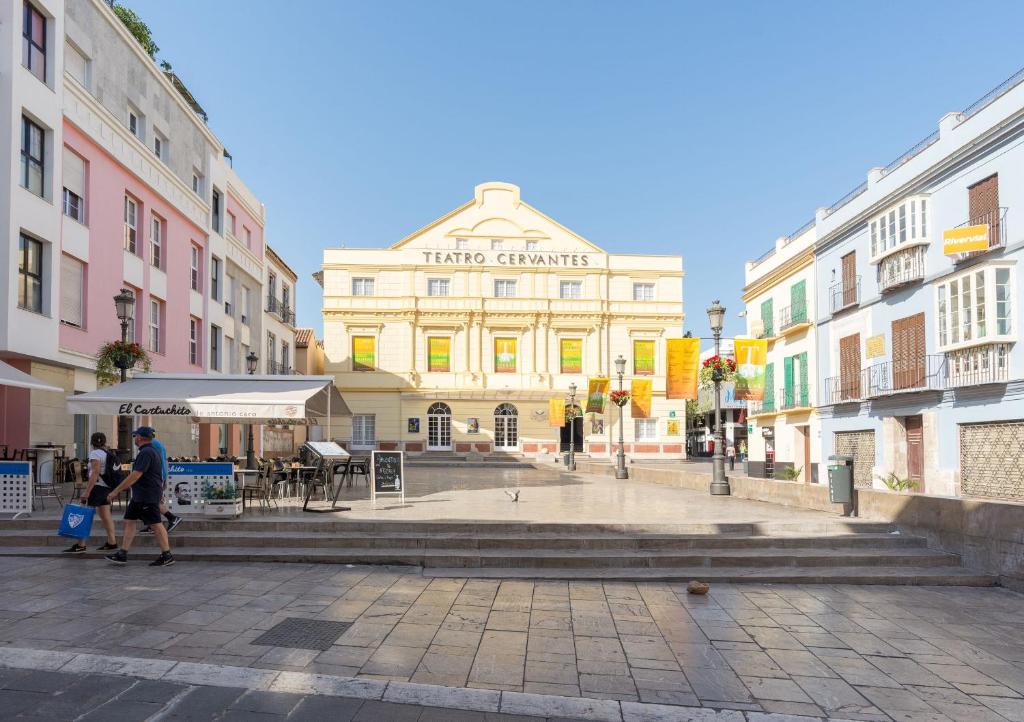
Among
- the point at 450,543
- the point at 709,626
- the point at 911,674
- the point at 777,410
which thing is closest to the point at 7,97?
the point at 450,543

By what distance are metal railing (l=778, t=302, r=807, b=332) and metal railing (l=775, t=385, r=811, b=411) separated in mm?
2436

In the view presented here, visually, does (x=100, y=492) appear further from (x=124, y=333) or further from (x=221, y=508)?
(x=124, y=333)

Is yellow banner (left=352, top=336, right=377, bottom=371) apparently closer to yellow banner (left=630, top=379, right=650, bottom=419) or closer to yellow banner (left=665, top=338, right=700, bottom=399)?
yellow banner (left=630, top=379, right=650, bottom=419)

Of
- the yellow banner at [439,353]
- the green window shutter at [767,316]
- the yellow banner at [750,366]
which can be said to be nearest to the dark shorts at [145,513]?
the yellow banner at [750,366]

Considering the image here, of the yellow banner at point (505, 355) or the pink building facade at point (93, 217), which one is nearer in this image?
the pink building facade at point (93, 217)

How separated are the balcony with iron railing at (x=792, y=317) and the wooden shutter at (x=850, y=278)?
2609mm

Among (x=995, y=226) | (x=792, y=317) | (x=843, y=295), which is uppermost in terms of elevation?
(x=995, y=226)

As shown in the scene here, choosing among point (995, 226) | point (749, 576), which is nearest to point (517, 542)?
point (749, 576)

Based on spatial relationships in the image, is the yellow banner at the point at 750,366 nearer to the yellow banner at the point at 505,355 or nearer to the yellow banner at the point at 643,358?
the yellow banner at the point at 643,358

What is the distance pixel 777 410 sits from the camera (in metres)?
29.6

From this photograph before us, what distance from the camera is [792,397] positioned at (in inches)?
1128

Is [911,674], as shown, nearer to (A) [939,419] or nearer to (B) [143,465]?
(B) [143,465]

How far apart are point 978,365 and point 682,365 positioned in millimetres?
7240

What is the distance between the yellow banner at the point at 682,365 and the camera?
20.2 m
